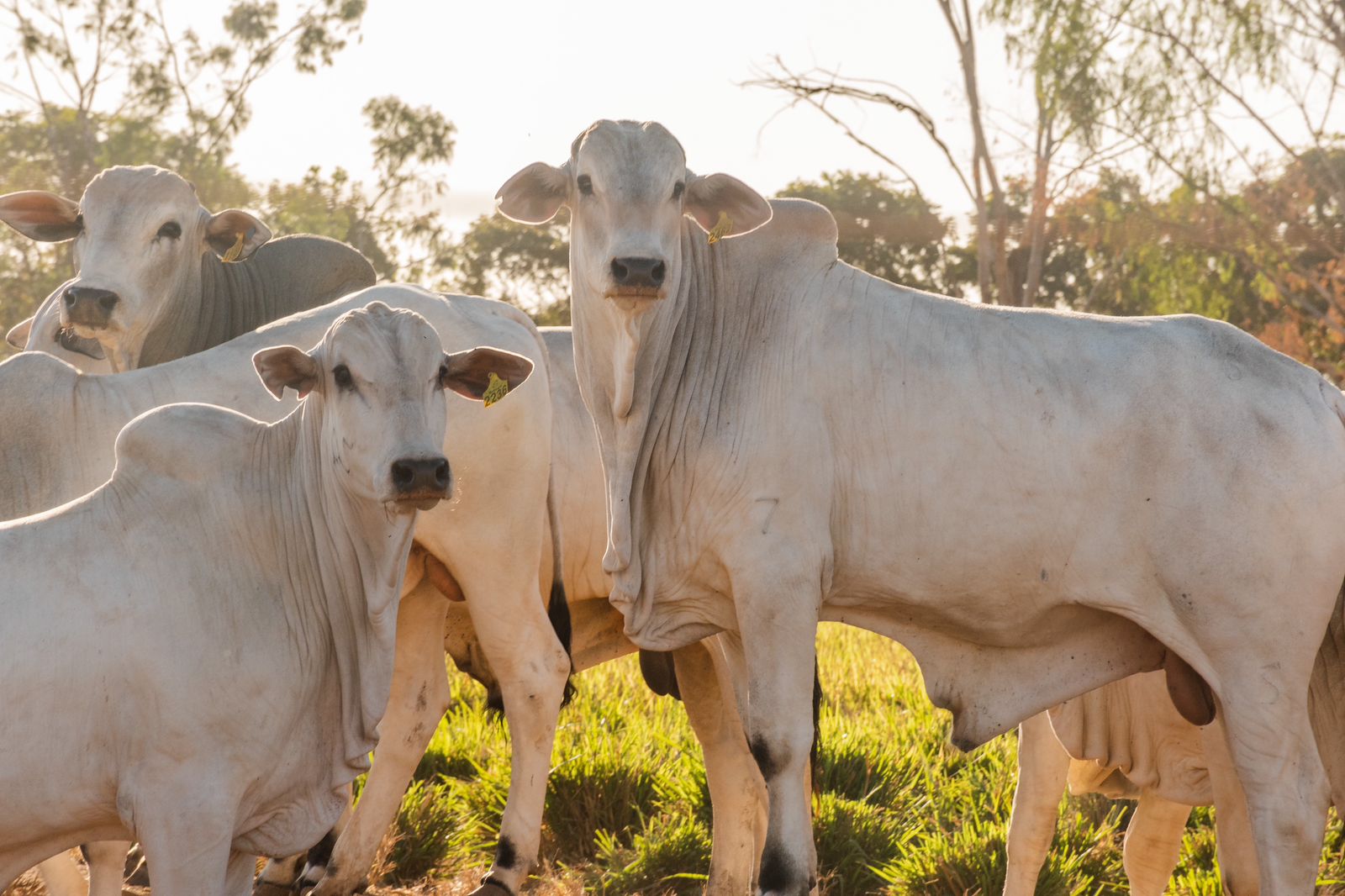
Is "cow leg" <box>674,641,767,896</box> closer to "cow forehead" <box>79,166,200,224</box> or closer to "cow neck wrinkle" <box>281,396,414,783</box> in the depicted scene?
"cow neck wrinkle" <box>281,396,414,783</box>

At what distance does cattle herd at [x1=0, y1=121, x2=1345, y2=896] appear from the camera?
12.7ft

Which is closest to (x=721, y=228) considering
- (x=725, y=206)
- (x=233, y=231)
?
(x=725, y=206)

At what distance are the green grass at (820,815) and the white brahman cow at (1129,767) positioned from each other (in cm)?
33

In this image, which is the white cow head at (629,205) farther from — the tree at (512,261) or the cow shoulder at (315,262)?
the tree at (512,261)

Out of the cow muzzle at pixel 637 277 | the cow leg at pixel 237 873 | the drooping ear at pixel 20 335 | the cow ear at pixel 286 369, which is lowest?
the cow leg at pixel 237 873

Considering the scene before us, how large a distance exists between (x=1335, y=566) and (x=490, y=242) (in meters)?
19.3

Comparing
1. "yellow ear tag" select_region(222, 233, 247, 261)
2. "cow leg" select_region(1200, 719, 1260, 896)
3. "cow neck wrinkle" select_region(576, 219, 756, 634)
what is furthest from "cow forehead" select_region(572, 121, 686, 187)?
"cow leg" select_region(1200, 719, 1260, 896)

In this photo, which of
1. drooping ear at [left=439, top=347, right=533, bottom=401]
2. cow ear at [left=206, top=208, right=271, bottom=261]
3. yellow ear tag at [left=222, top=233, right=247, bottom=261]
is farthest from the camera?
cow ear at [left=206, top=208, right=271, bottom=261]

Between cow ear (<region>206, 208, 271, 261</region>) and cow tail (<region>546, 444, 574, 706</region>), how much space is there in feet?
4.78

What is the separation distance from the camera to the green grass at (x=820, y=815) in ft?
19.7

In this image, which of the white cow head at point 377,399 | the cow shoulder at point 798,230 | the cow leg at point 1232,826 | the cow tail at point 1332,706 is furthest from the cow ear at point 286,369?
the cow tail at point 1332,706

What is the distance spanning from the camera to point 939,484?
14.9ft

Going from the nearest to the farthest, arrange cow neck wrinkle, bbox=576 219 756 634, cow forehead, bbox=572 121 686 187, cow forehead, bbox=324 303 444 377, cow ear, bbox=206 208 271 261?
1. cow forehead, bbox=324 303 444 377
2. cow forehead, bbox=572 121 686 187
3. cow neck wrinkle, bbox=576 219 756 634
4. cow ear, bbox=206 208 271 261

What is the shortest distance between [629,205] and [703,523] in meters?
0.89
